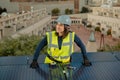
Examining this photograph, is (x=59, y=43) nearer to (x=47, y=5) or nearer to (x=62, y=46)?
(x=62, y=46)

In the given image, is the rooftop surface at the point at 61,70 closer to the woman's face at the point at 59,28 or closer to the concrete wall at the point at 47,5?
the woman's face at the point at 59,28

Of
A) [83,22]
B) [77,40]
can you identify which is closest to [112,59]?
[77,40]

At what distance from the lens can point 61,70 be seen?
2.96 meters

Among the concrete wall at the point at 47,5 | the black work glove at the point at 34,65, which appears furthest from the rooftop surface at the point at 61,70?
the concrete wall at the point at 47,5

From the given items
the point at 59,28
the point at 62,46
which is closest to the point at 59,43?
the point at 62,46

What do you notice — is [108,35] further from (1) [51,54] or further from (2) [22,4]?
(1) [51,54]

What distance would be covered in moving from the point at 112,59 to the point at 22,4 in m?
33.5

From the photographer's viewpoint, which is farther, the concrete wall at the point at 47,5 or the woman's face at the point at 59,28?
the concrete wall at the point at 47,5

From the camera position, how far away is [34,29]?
20578mm

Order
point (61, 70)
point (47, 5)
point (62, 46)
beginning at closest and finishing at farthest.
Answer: point (61, 70) → point (62, 46) → point (47, 5)

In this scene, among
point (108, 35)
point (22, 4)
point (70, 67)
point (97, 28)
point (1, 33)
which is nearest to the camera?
point (70, 67)

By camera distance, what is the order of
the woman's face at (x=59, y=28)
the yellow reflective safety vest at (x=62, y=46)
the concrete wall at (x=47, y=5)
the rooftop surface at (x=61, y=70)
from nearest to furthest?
the rooftop surface at (x=61, y=70)
the woman's face at (x=59, y=28)
the yellow reflective safety vest at (x=62, y=46)
the concrete wall at (x=47, y=5)

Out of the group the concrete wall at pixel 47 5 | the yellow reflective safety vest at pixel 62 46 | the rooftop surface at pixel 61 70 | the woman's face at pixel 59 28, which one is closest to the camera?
the rooftop surface at pixel 61 70

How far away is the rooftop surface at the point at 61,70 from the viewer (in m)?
2.90
